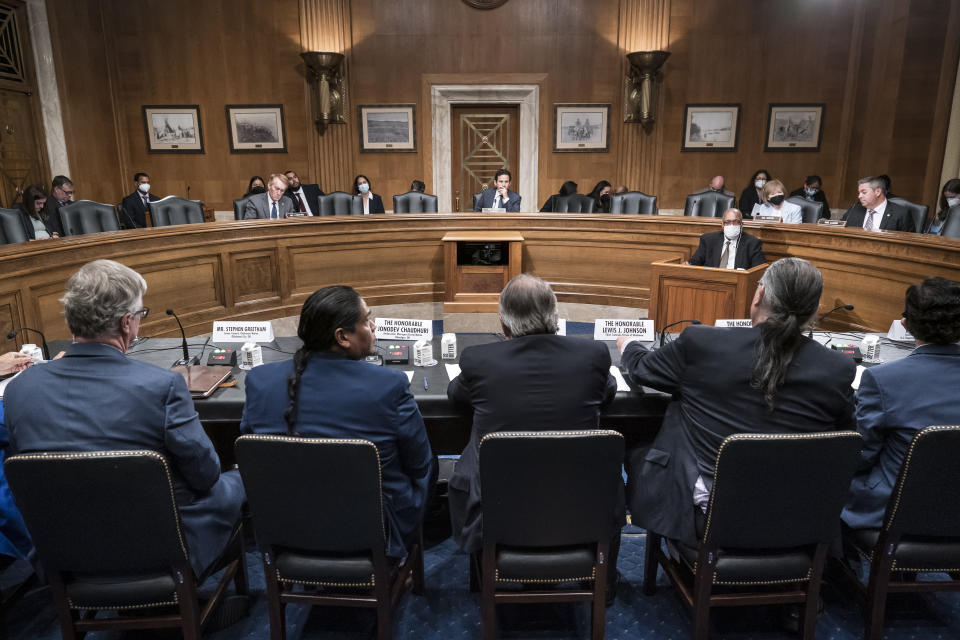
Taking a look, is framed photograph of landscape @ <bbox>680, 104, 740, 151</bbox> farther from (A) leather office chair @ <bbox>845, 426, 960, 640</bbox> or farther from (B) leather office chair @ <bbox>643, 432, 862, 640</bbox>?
(B) leather office chair @ <bbox>643, 432, 862, 640</bbox>

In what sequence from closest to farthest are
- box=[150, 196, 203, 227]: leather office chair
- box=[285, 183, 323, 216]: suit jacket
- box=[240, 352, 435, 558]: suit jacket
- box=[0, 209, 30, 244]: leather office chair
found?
box=[240, 352, 435, 558]: suit jacket
box=[0, 209, 30, 244]: leather office chair
box=[150, 196, 203, 227]: leather office chair
box=[285, 183, 323, 216]: suit jacket

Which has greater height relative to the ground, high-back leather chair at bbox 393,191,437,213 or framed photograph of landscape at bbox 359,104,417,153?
framed photograph of landscape at bbox 359,104,417,153

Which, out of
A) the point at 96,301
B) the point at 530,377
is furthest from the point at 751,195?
the point at 96,301

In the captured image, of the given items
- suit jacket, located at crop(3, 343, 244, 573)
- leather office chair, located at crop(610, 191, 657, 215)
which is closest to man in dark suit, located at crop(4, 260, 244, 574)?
suit jacket, located at crop(3, 343, 244, 573)

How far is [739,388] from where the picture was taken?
6.12 feet

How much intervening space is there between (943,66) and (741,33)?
2352 mm

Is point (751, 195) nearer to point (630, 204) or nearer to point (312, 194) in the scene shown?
point (630, 204)

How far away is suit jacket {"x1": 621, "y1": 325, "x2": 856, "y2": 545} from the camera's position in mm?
1842

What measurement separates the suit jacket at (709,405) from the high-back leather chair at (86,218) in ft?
16.7

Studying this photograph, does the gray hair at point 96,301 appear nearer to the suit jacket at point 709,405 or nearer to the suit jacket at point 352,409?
the suit jacket at point 352,409

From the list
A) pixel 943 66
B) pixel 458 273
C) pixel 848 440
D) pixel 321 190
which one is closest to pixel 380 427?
pixel 848 440

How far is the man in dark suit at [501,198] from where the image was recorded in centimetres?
689

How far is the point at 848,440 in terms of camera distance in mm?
1691

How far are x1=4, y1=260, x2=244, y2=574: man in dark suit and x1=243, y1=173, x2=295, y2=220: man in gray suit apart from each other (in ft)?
15.6
